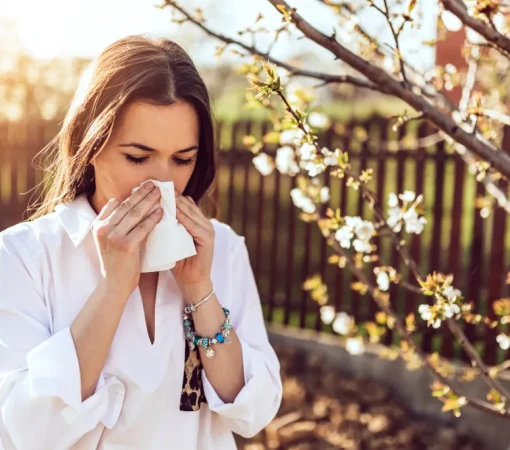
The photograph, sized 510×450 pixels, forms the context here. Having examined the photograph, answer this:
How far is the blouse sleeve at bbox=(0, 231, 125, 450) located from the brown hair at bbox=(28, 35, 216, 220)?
35cm

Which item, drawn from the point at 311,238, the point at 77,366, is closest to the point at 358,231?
the point at 77,366

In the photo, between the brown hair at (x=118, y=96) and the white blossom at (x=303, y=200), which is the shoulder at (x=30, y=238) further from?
the white blossom at (x=303, y=200)

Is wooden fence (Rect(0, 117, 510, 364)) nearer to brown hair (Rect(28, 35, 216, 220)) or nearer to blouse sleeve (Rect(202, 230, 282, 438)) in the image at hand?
blouse sleeve (Rect(202, 230, 282, 438))

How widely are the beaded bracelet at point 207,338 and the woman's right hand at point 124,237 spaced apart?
0.22 meters

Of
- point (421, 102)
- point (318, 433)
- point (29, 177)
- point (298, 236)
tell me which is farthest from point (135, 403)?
point (298, 236)

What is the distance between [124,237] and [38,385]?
389 millimetres

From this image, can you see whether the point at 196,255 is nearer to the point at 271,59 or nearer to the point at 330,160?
the point at 330,160

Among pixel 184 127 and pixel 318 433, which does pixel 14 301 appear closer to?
pixel 184 127

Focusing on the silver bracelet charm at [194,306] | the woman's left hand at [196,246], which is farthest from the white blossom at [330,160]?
the silver bracelet charm at [194,306]

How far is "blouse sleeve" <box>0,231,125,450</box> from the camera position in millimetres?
1621

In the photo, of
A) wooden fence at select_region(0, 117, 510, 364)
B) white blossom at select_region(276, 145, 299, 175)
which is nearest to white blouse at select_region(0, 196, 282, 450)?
white blossom at select_region(276, 145, 299, 175)

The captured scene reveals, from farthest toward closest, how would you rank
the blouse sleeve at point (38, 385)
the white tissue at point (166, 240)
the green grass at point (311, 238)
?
the green grass at point (311, 238)
the white tissue at point (166, 240)
the blouse sleeve at point (38, 385)

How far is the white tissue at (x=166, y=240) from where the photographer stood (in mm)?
1749

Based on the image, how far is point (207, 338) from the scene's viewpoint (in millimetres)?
1842
